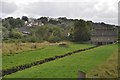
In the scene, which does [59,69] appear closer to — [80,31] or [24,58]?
[24,58]

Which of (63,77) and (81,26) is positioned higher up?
(81,26)

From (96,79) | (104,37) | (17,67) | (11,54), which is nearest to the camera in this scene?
(96,79)

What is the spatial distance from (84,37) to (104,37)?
18.1 m

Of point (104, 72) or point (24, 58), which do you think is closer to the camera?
point (104, 72)

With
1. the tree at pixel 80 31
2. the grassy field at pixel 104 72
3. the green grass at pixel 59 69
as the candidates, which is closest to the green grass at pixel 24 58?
the green grass at pixel 59 69

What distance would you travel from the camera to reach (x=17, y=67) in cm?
2672

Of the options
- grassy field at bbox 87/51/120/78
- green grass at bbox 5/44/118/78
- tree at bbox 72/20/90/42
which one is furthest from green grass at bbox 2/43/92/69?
tree at bbox 72/20/90/42

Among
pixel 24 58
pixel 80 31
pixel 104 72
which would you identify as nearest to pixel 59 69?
pixel 104 72

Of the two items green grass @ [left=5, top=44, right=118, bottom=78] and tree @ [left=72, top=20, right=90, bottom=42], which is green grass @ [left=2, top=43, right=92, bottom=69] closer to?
green grass @ [left=5, top=44, right=118, bottom=78]

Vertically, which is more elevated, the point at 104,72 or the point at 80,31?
the point at 80,31

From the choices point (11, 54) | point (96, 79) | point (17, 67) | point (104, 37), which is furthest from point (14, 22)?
point (96, 79)

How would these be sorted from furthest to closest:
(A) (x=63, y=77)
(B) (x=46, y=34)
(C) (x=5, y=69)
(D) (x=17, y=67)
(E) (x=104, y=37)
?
(E) (x=104, y=37), (B) (x=46, y=34), (D) (x=17, y=67), (C) (x=5, y=69), (A) (x=63, y=77)

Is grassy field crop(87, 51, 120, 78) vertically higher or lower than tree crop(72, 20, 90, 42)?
lower

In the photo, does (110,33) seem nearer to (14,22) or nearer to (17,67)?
(14,22)
